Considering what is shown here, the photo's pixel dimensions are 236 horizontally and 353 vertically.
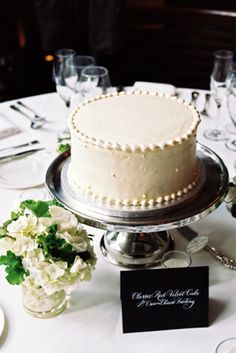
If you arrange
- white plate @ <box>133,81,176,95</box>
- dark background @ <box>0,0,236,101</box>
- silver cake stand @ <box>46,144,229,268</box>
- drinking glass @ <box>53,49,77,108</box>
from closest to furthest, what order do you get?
silver cake stand @ <box>46,144,229,268</box> → drinking glass @ <box>53,49,77,108</box> → white plate @ <box>133,81,176,95</box> → dark background @ <box>0,0,236,101</box>

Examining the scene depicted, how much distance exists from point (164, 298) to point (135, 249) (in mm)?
220

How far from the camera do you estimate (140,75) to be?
3.60 meters

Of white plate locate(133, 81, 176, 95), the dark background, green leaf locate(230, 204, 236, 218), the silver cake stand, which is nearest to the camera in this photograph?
the silver cake stand

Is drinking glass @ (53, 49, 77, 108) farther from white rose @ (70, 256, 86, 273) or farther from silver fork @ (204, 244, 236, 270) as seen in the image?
white rose @ (70, 256, 86, 273)

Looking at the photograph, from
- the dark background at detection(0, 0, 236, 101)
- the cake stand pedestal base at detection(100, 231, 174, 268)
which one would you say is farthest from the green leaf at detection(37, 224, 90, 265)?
the dark background at detection(0, 0, 236, 101)

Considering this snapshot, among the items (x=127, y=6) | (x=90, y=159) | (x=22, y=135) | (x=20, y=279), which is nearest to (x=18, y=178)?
(x=22, y=135)

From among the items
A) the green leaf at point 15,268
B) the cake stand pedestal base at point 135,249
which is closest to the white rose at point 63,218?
the green leaf at point 15,268

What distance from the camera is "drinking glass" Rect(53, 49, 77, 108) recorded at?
1979 mm

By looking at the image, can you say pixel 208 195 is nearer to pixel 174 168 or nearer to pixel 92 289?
pixel 174 168

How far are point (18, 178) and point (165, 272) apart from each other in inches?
26.7

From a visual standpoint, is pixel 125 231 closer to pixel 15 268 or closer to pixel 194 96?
pixel 15 268

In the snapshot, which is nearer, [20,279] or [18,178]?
[20,279]

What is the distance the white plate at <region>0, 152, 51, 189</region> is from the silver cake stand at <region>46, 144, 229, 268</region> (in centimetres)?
20

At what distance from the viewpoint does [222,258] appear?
1.33 m
